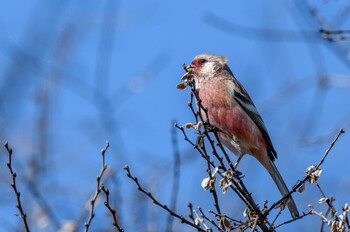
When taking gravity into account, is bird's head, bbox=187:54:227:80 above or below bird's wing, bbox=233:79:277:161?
above

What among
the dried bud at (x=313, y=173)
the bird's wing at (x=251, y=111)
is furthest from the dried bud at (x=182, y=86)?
the bird's wing at (x=251, y=111)

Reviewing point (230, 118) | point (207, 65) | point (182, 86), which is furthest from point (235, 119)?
point (182, 86)

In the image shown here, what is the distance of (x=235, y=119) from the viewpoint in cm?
620

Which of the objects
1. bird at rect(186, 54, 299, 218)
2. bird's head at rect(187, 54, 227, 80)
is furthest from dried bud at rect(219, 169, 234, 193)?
bird's head at rect(187, 54, 227, 80)

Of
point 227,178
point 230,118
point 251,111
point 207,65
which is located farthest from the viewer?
point 207,65

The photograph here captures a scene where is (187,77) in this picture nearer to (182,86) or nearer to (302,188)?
(182,86)

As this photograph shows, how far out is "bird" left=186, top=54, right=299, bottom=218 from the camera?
6.11 metres

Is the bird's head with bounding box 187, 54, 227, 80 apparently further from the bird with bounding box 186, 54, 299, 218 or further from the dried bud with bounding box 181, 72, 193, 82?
the dried bud with bounding box 181, 72, 193, 82

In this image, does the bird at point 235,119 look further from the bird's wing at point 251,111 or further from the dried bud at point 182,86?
the dried bud at point 182,86

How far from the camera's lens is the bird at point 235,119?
6.11m

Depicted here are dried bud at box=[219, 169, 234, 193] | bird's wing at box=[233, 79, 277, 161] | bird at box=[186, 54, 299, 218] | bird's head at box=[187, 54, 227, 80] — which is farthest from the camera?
bird's head at box=[187, 54, 227, 80]

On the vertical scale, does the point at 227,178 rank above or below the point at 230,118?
below

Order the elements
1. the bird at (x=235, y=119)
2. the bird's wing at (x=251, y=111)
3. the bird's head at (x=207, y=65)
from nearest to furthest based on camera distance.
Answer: the bird at (x=235, y=119), the bird's wing at (x=251, y=111), the bird's head at (x=207, y=65)

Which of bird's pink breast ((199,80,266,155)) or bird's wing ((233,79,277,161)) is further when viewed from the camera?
bird's wing ((233,79,277,161))
